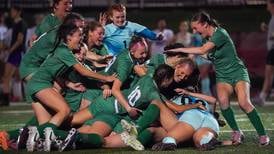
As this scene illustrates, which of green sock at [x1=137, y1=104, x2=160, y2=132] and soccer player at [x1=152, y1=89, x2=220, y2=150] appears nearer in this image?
soccer player at [x1=152, y1=89, x2=220, y2=150]

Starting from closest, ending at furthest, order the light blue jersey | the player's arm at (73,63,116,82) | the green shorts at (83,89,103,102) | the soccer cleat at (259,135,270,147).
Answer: the soccer cleat at (259,135,270,147) < the player's arm at (73,63,116,82) < the green shorts at (83,89,103,102) < the light blue jersey

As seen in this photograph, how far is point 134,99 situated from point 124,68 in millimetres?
344

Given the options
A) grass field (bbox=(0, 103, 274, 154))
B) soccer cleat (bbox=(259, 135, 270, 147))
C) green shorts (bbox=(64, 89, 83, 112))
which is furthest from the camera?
green shorts (bbox=(64, 89, 83, 112))

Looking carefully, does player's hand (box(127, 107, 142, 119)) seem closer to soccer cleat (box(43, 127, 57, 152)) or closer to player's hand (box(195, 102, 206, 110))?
player's hand (box(195, 102, 206, 110))

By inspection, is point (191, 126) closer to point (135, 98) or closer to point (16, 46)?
point (135, 98)

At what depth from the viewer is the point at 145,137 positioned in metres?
6.88

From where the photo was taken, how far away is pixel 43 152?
663cm

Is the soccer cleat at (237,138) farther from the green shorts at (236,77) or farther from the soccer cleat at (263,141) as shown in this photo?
the green shorts at (236,77)

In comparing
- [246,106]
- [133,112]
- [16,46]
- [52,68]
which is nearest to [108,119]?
[133,112]

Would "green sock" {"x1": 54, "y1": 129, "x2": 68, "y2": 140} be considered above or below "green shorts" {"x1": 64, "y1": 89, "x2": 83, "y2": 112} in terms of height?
above

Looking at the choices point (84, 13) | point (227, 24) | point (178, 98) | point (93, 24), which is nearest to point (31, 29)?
point (84, 13)

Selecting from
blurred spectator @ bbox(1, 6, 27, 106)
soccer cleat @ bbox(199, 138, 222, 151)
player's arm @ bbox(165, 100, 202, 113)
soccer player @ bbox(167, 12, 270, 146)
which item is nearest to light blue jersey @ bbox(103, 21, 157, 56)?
soccer player @ bbox(167, 12, 270, 146)

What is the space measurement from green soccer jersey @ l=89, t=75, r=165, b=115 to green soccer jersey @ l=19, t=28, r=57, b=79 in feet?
2.52

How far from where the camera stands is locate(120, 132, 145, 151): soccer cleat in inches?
260
